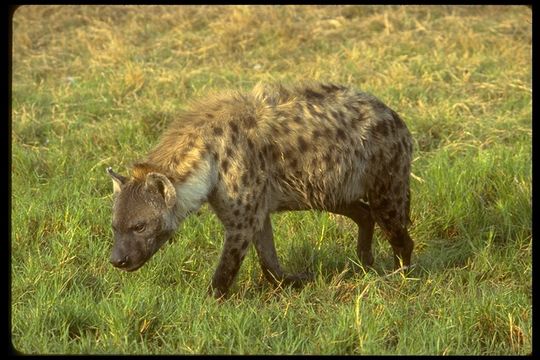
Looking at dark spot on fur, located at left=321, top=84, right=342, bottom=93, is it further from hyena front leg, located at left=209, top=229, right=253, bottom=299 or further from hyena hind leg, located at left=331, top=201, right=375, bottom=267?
hyena front leg, located at left=209, top=229, right=253, bottom=299

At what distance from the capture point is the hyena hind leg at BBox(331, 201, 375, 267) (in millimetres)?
4480

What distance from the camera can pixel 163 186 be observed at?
378 cm

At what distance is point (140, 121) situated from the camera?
608 cm

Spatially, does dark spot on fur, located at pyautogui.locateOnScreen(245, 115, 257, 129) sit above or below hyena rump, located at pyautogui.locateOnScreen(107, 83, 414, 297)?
above

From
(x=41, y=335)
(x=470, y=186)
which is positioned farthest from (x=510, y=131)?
(x=41, y=335)

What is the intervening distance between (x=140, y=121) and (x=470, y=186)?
2.36m

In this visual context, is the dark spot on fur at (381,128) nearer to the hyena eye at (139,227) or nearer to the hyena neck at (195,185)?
the hyena neck at (195,185)

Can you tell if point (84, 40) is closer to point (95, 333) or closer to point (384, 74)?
point (384, 74)

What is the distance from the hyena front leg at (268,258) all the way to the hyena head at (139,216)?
0.54 m

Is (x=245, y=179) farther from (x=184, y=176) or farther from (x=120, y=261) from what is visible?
(x=120, y=261)

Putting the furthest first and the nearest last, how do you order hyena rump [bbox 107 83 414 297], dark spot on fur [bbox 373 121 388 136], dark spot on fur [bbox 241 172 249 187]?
dark spot on fur [bbox 373 121 388 136], dark spot on fur [bbox 241 172 249 187], hyena rump [bbox 107 83 414 297]

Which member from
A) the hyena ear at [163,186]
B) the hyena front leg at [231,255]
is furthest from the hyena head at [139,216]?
the hyena front leg at [231,255]

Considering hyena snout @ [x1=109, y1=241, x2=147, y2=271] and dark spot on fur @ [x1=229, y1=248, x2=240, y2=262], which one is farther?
dark spot on fur @ [x1=229, y1=248, x2=240, y2=262]

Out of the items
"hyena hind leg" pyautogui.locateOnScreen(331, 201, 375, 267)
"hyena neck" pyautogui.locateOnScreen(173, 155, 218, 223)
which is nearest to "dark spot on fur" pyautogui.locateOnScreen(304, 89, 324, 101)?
"hyena hind leg" pyautogui.locateOnScreen(331, 201, 375, 267)
